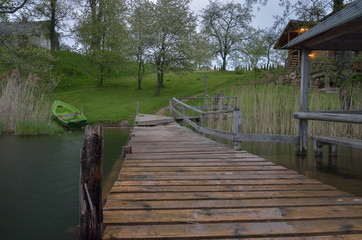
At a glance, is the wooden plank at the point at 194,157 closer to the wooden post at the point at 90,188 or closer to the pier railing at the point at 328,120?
the pier railing at the point at 328,120

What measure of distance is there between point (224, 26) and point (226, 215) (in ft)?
135

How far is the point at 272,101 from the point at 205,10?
112ft

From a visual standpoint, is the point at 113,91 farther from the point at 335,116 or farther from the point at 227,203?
the point at 227,203

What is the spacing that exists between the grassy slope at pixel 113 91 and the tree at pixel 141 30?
3403mm

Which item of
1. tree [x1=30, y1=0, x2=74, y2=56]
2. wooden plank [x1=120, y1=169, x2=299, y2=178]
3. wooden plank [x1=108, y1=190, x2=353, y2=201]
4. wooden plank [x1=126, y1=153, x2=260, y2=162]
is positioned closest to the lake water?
wooden plank [x1=126, y1=153, x2=260, y2=162]

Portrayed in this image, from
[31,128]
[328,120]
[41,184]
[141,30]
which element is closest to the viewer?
[328,120]

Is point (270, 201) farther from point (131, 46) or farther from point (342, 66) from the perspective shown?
point (131, 46)

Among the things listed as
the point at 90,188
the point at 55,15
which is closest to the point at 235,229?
the point at 90,188

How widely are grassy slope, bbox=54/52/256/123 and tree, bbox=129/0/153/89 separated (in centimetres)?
340

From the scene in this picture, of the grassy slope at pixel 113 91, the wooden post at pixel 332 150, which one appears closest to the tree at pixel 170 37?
the grassy slope at pixel 113 91

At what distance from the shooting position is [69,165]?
7.92 meters

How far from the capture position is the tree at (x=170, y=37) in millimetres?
22906

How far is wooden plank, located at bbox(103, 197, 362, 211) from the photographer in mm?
2600

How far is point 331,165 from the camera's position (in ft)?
21.1
